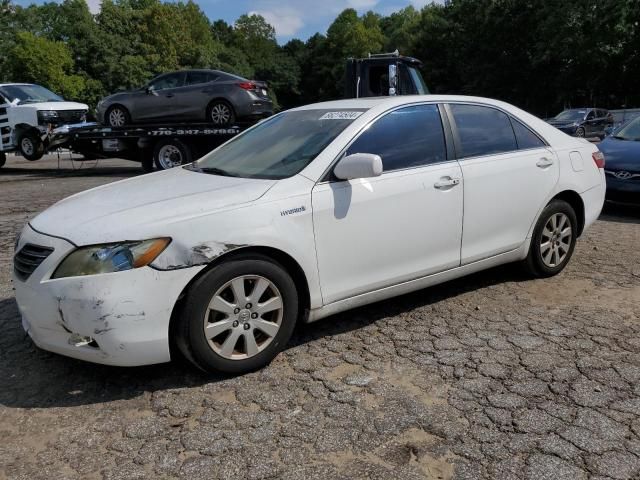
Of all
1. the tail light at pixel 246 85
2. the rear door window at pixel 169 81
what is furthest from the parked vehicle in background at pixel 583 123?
the rear door window at pixel 169 81

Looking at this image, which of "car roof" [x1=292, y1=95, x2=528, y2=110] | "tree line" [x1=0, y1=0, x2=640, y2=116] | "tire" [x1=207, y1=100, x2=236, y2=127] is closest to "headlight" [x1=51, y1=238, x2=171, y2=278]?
"car roof" [x1=292, y1=95, x2=528, y2=110]

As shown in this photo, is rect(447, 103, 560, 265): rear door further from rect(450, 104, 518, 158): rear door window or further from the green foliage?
the green foliage

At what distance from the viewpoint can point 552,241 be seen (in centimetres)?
494

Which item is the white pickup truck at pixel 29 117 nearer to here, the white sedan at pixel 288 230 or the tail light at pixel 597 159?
the white sedan at pixel 288 230

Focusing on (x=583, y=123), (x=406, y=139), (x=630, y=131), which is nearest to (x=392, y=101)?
(x=406, y=139)

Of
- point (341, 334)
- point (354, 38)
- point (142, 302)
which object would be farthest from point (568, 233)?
point (354, 38)

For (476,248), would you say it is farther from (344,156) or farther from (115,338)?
(115,338)

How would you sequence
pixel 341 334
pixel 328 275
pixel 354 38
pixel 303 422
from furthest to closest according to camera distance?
pixel 354 38 < pixel 341 334 < pixel 328 275 < pixel 303 422

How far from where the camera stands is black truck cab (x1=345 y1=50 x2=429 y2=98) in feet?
38.0

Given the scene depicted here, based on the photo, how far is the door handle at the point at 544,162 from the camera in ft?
15.5

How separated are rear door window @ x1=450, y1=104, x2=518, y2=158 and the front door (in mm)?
224

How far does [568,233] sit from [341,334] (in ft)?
7.65

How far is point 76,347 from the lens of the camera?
3.13 metres

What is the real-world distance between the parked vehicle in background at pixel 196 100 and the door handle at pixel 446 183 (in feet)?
26.2
